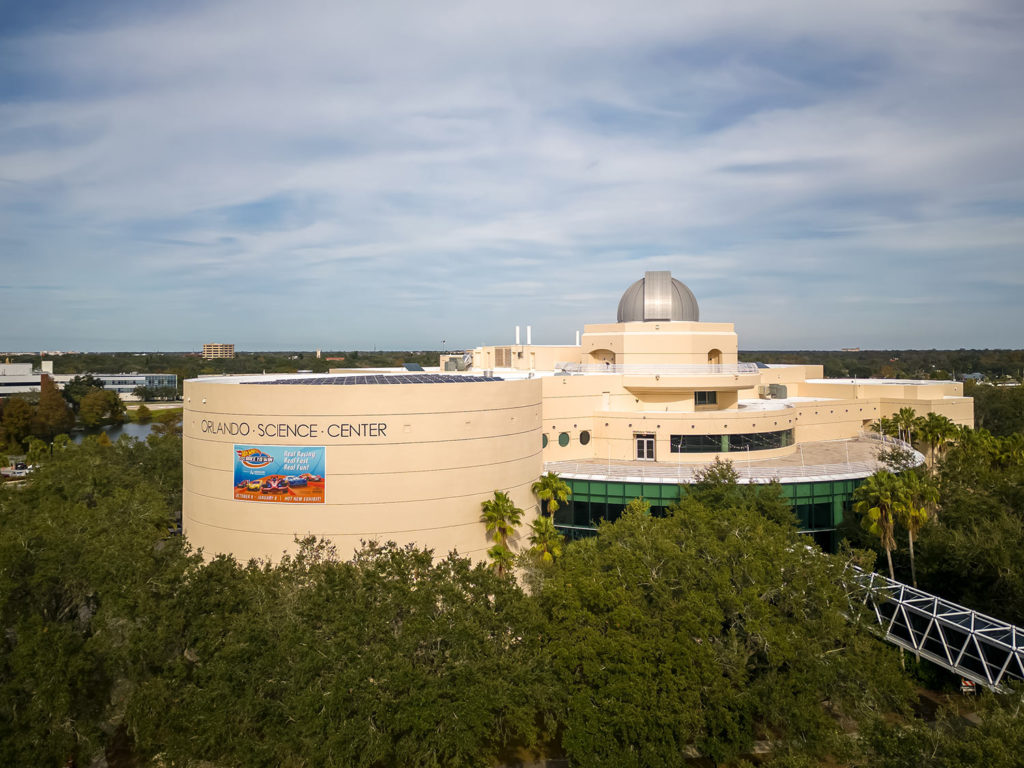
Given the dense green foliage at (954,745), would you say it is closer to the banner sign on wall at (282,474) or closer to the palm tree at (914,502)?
the palm tree at (914,502)

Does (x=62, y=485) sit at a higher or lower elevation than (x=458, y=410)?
lower

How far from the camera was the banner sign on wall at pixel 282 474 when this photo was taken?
3036 cm

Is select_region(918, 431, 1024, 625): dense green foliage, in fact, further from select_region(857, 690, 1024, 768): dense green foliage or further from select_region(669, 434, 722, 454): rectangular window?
select_region(857, 690, 1024, 768): dense green foliage

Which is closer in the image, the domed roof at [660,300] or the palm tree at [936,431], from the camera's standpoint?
the domed roof at [660,300]

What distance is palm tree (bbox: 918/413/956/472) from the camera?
5003cm

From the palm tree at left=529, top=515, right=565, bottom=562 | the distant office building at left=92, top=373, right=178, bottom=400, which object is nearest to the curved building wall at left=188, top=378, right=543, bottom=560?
the palm tree at left=529, top=515, right=565, bottom=562

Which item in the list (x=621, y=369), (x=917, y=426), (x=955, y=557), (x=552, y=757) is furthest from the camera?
(x=917, y=426)

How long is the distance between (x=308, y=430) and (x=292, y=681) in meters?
13.8

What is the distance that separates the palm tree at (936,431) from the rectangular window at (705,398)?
17.6m

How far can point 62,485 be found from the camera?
40.5 metres

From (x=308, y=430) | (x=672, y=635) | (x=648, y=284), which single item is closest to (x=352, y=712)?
(x=672, y=635)

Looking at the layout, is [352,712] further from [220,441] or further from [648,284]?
[648,284]

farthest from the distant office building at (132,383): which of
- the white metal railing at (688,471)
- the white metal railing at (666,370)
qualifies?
the white metal railing at (688,471)

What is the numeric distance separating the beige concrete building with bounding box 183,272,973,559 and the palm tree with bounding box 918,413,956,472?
406cm
